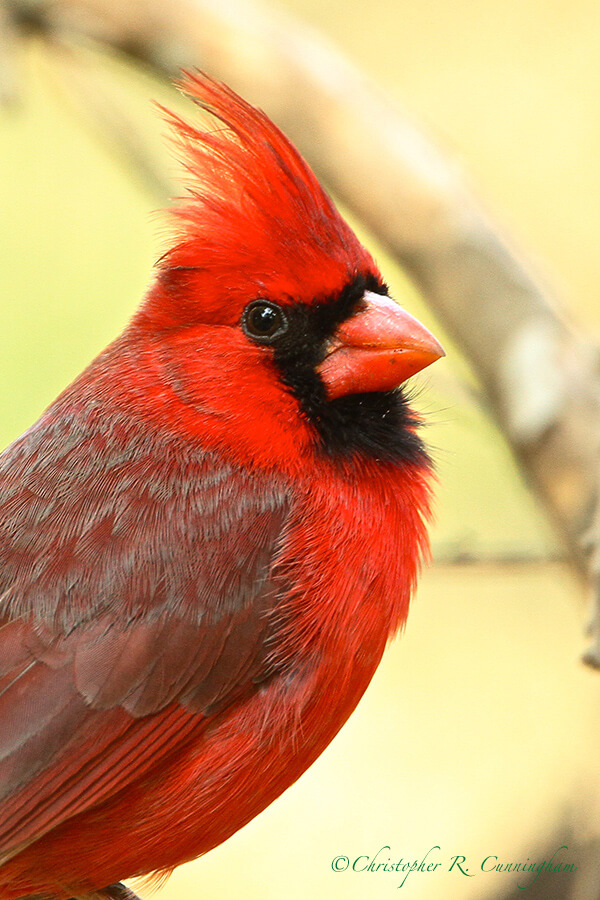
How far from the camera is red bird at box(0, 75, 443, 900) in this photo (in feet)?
7.03

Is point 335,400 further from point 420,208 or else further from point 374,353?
point 420,208

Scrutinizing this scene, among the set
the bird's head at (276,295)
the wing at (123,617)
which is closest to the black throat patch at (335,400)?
the bird's head at (276,295)

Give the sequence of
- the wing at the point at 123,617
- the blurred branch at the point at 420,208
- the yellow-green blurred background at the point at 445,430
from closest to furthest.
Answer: the wing at the point at 123,617
the blurred branch at the point at 420,208
the yellow-green blurred background at the point at 445,430

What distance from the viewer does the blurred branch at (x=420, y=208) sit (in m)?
3.01

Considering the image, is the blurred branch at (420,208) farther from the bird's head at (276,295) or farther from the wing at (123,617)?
the wing at (123,617)

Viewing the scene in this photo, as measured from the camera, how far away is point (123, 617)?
215 cm

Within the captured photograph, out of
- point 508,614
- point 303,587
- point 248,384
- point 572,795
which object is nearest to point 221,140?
point 248,384

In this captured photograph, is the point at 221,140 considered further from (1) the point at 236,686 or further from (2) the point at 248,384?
(1) the point at 236,686

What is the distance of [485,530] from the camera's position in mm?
4266

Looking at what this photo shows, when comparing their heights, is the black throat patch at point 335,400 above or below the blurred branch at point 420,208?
below

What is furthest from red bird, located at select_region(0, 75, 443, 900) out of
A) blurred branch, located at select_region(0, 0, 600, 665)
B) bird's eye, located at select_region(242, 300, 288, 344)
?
blurred branch, located at select_region(0, 0, 600, 665)

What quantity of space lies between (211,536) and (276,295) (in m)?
0.44

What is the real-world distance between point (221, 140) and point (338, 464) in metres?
0.62

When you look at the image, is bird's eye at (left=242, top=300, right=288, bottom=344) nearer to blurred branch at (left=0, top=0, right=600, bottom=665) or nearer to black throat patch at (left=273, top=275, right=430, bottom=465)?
black throat patch at (left=273, top=275, right=430, bottom=465)
